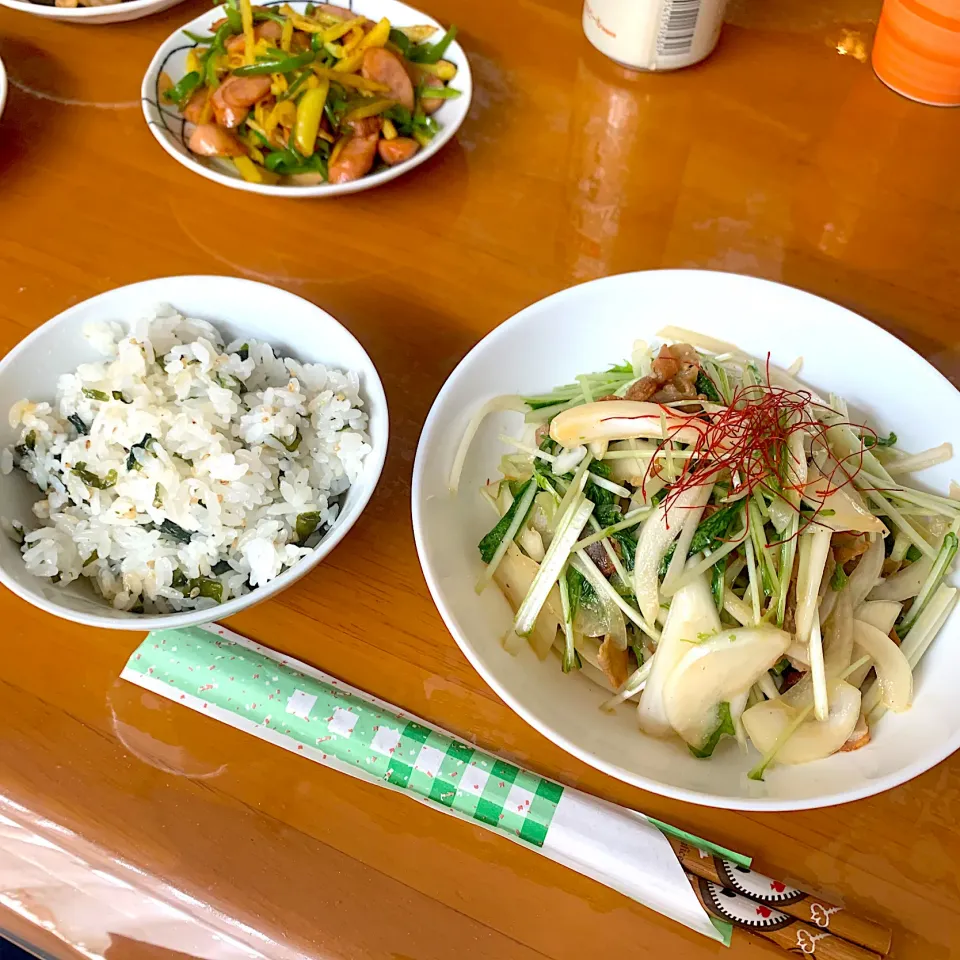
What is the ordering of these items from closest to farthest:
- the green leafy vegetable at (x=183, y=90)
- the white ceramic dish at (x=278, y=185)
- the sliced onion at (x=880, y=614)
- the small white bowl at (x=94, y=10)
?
1. the sliced onion at (x=880, y=614)
2. the white ceramic dish at (x=278, y=185)
3. the green leafy vegetable at (x=183, y=90)
4. the small white bowl at (x=94, y=10)

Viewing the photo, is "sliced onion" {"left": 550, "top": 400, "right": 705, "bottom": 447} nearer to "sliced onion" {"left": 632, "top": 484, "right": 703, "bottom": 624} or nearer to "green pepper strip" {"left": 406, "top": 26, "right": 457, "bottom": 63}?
"sliced onion" {"left": 632, "top": 484, "right": 703, "bottom": 624}

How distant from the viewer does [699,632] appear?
792 millimetres

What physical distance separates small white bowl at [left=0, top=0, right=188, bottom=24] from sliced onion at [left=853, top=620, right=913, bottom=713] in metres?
1.47

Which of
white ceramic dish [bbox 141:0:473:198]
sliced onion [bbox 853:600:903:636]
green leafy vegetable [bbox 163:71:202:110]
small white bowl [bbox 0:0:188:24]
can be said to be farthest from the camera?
small white bowl [bbox 0:0:188:24]

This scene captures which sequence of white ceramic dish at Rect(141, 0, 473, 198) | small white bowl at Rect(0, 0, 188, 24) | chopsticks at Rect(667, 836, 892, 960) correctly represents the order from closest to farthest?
chopsticks at Rect(667, 836, 892, 960), white ceramic dish at Rect(141, 0, 473, 198), small white bowl at Rect(0, 0, 188, 24)

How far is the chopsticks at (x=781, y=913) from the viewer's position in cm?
73

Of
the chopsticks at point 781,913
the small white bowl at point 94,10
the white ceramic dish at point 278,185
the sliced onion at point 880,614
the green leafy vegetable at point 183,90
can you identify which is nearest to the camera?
the chopsticks at point 781,913

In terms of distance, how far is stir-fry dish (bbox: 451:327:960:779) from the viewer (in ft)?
2.58

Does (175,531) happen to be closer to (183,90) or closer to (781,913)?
(781,913)

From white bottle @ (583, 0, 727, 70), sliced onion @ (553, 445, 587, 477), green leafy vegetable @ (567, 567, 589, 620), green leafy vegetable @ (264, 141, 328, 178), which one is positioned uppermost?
white bottle @ (583, 0, 727, 70)

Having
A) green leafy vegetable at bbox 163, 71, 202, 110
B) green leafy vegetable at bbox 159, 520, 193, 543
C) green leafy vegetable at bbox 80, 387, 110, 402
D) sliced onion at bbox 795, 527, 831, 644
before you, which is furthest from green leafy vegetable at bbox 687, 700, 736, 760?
green leafy vegetable at bbox 163, 71, 202, 110

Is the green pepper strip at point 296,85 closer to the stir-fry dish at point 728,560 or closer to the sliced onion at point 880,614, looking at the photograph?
the stir-fry dish at point 728,560

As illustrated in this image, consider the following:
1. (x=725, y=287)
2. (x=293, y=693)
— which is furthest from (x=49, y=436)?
(x=725, y=287)

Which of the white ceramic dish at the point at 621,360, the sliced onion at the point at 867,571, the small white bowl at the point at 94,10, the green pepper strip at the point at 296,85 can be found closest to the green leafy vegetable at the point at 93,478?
the white ceramic dish at the point at 621,360
